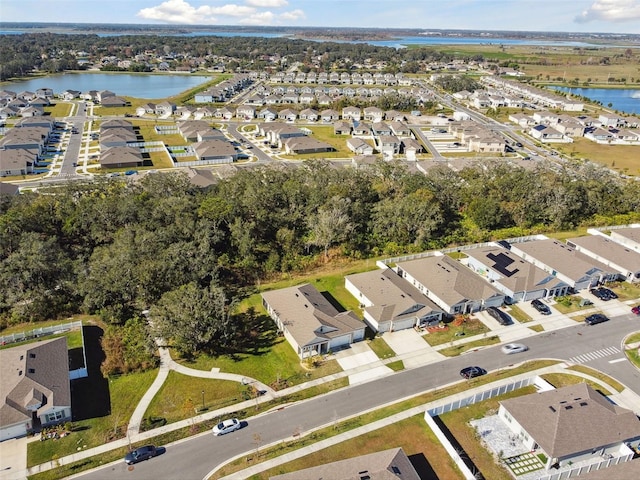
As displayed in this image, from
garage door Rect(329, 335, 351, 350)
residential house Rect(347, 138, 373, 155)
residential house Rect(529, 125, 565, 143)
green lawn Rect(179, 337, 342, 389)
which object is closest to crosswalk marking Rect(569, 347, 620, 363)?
garage door Rect(329, 335, 351, 350)

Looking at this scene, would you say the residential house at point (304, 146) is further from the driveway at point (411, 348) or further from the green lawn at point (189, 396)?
the green lawn at point (189, 396)

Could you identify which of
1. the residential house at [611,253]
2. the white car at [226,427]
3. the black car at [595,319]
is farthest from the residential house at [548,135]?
the white car at [226,427]

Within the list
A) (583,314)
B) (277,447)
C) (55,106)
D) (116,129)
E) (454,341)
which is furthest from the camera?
(55,106)

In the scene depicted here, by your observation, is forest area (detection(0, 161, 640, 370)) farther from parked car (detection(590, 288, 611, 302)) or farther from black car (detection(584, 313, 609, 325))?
black car (detection(584, 313, 609, 325))

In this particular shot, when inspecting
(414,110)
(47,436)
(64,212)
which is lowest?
(47,436)

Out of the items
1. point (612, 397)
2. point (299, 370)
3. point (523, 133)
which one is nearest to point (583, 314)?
point (612, 397)

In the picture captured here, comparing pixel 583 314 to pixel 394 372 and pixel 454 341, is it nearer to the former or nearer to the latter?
pixel 454 341

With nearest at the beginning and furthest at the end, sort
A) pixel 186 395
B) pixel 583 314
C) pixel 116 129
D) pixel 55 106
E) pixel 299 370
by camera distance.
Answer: pixel 186 395, pixel 299 370, pixel 583 314, pixel 116 129, pixel 55 106
